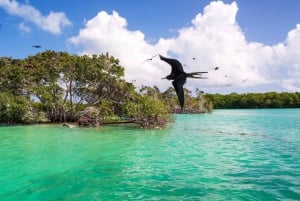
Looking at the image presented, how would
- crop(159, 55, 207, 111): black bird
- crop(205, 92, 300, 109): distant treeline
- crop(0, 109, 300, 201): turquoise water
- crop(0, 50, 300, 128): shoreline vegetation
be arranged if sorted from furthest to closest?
crop(205, 92, 300, 109): distant treeline < crop(0, 50, 300, 128): shoreline vegetation < crop(0, 109, 300, 201): turquoise water < crop(159, 55, 207, 111): black bird

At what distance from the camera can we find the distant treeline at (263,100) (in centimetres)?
10500

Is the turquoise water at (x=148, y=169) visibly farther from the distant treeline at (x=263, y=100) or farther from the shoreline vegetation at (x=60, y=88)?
the distant treeline at (x=263, y=100)

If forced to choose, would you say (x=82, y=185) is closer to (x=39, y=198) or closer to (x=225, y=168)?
(x=39, y=198)

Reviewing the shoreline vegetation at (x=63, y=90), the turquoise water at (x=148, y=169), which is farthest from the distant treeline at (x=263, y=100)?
the turquoise water at (x=148, y=169)

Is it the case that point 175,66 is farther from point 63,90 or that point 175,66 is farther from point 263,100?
→ point 263,100

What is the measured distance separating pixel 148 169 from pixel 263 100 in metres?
98.5

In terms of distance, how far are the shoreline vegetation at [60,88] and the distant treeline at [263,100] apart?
7545 cm

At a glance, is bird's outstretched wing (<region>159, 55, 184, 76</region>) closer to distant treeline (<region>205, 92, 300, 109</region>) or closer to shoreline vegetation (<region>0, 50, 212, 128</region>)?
shoreline vegetation (<region>0, 50, 212, 128</region>)

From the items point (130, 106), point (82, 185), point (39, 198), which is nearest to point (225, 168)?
point (82, 185)

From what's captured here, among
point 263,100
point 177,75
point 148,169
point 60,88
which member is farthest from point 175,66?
point 263,100

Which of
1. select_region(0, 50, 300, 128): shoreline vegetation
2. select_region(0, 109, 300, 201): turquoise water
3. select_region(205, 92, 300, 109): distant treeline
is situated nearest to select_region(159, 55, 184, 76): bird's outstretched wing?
select_region(0, 109, 300, 201): turquoise water

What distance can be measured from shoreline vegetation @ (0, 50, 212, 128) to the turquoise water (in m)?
14.2

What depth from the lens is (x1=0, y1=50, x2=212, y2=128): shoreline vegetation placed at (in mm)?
36969

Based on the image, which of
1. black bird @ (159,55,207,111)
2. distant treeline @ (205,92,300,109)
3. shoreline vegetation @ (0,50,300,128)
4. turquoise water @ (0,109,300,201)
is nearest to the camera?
black bird @ (159,55,207,111)
